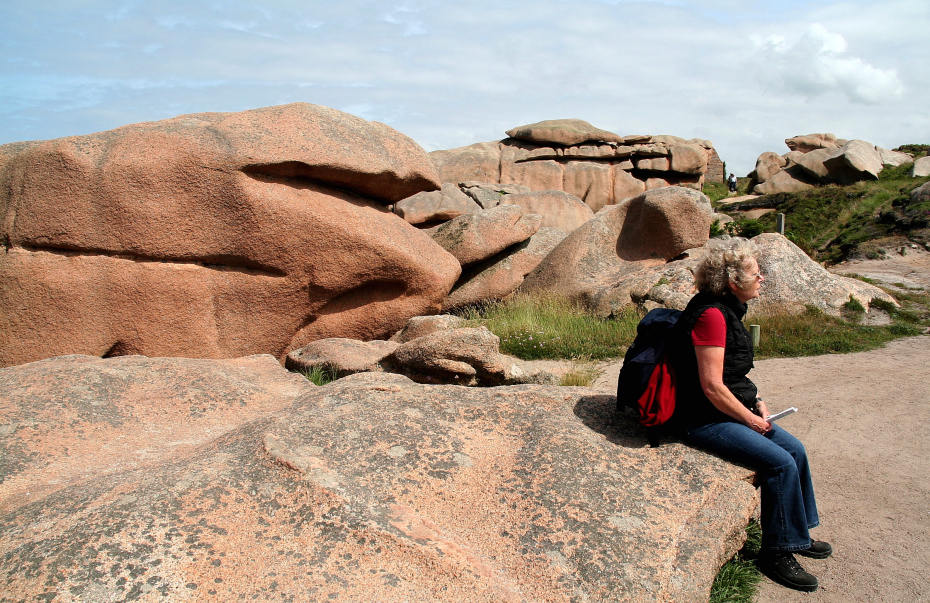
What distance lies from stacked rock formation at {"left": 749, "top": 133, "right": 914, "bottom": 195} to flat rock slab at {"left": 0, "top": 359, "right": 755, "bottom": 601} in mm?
21691

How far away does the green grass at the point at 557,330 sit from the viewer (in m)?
7.93

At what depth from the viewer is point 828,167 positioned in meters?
22.6

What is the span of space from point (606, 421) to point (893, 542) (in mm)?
1600

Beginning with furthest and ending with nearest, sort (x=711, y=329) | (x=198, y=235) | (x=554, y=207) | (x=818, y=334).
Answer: (x=554, y=207), (x=818, y=334), (x=198, y=235), (x=711, y=329)

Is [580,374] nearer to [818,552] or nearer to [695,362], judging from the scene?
[818,552]

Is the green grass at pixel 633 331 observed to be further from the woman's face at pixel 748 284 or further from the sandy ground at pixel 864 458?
the woman's face at pixel 748 284

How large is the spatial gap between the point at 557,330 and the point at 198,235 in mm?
4245

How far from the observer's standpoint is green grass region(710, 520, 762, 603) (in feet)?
9.89

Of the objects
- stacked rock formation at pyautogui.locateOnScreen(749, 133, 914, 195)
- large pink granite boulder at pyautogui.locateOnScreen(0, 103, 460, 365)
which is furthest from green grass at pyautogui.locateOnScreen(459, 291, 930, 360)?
stacked rock formation at pyautogui.locateOnScreen(749, 133, 914, 195)

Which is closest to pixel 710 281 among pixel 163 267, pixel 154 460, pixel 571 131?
pixel 154 460

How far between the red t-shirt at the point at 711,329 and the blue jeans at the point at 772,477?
418mm

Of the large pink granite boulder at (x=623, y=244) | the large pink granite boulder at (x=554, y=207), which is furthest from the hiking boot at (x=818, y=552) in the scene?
the large pink granite boulder at (x=554, y=207)

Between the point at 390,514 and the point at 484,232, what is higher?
the point at 484,232

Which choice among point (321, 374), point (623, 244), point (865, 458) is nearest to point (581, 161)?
point (623, 244)
